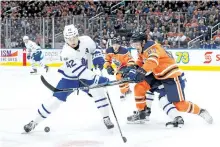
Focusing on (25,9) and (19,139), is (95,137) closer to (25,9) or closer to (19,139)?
(19,139)

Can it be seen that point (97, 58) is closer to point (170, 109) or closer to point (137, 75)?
point (137, 75)

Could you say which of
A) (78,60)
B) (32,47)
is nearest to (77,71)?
(78,60)

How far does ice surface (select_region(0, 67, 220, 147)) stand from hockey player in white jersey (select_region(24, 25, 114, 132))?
25 centimetres

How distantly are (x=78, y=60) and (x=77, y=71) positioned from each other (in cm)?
12

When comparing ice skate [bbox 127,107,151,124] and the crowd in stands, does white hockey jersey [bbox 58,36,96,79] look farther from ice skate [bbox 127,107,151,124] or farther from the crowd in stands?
the crowd in stands

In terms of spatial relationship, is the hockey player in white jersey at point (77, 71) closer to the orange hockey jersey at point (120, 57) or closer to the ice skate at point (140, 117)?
the ice skate at point (140, 117)

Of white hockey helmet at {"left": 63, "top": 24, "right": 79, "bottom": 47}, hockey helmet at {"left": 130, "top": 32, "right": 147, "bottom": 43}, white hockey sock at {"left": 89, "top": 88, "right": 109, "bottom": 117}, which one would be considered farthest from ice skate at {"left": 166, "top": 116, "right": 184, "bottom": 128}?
white hockey helmet at {"left": 63, "top": 24, "right": 79, "bottom": 47}

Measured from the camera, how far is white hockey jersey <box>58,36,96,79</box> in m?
4.45

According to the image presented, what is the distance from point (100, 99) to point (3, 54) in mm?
11666

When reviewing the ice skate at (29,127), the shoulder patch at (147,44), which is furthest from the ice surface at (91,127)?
the shoulder patch at (147,44)

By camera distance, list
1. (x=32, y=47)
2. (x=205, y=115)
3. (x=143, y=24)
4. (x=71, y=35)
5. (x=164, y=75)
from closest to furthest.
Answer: (x=71, y=35) < (x=164, y=75) < (x=205, y=115) < (x=32, y=47) < (x=143, y=24)

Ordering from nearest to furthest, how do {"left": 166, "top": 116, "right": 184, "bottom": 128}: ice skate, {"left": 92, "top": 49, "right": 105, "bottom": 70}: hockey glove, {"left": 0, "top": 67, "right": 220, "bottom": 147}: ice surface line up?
{"left": 0, "top": 67, "right": 220, "bottom": 147}: ice surface < {"left": 92, "top": 49, "right": 105, "bottom": 70}: hockey glove < {"left": 166, "top": 116, "right": 184, "bottom": 128}: ice skate

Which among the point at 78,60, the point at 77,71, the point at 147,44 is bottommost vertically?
the point at 77,71

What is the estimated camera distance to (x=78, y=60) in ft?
14.8
